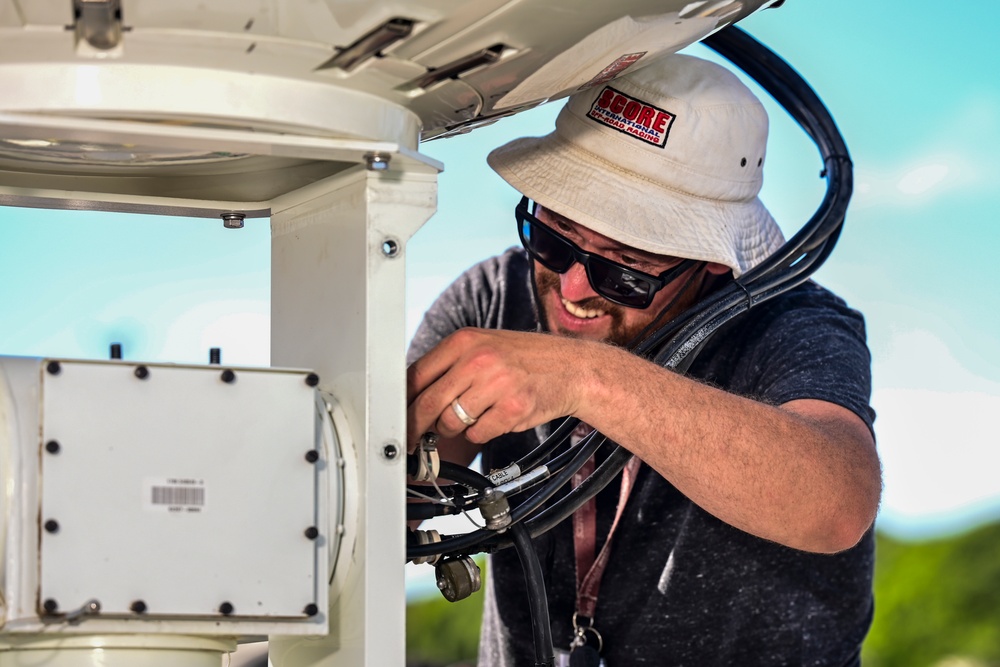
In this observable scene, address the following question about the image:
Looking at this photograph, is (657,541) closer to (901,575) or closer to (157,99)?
(157,99)

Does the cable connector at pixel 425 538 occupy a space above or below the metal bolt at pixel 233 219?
below

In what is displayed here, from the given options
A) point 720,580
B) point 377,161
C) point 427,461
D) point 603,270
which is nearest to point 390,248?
point 377,161

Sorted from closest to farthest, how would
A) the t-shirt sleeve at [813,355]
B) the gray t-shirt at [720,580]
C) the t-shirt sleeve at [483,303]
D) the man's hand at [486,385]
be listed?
the man's hand at [486,385], the t-shirt sleeve at [813,355], the gray t-shirt at [720,580], the t-shirt sleeve at [483,303]

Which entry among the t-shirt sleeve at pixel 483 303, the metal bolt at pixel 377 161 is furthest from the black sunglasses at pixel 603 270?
the metal bolt at pixel 377 161

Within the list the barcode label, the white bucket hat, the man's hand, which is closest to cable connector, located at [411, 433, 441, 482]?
the man's hand

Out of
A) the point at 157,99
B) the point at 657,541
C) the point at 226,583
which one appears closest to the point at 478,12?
the point at 157,99

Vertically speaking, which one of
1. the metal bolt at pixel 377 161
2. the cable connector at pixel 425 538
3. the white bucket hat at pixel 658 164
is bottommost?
the cable connector at pixel 425 538

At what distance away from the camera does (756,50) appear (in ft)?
5.16

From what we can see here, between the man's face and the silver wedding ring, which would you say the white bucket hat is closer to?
the man's face

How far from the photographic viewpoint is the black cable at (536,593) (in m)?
1.18

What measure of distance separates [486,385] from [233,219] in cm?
35

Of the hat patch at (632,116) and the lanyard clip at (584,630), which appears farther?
the lanyard clip at (584,630)

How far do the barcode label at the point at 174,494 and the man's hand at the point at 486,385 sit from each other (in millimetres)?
233

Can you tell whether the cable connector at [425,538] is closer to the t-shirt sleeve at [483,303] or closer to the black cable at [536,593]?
the black cable at [536,593]
